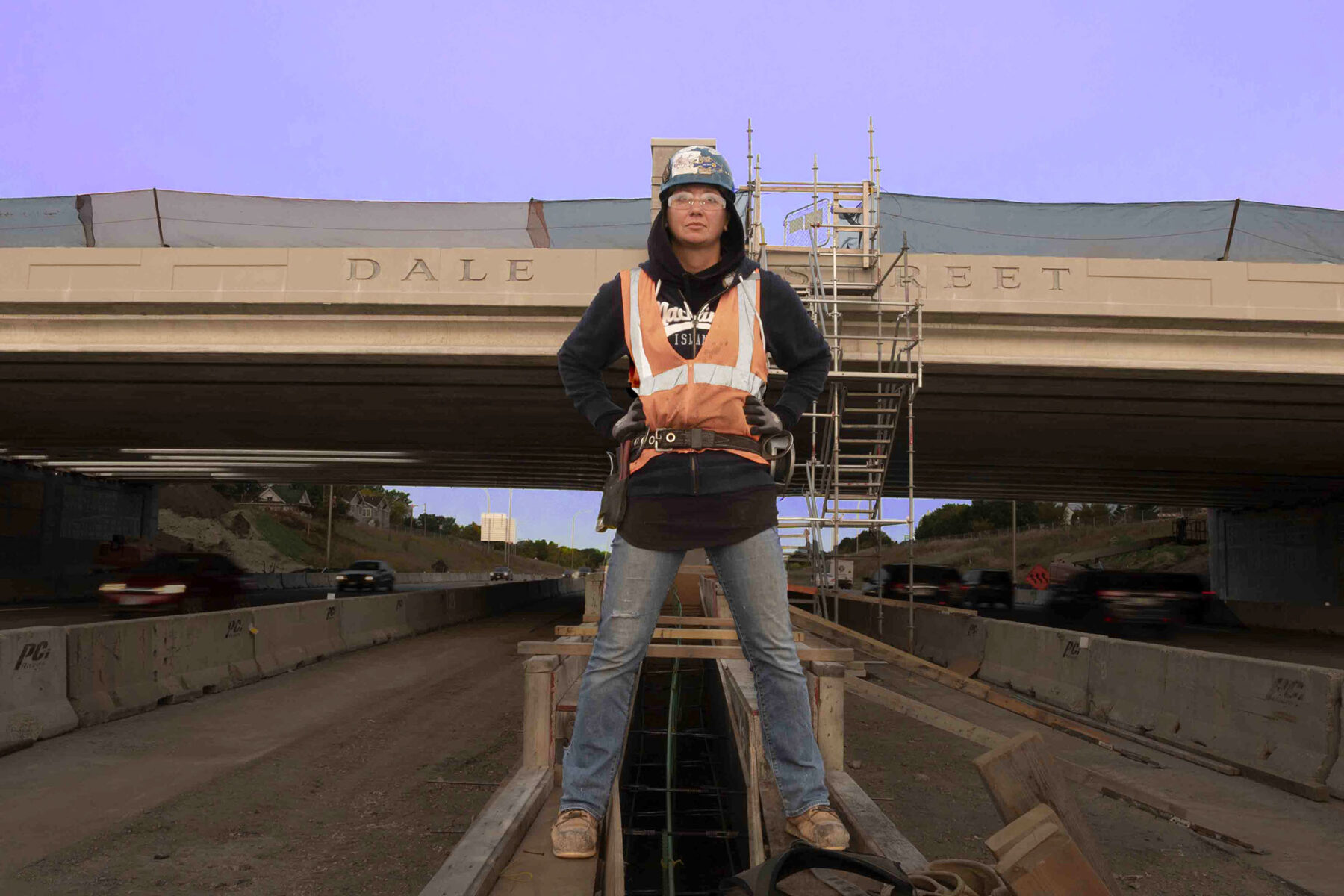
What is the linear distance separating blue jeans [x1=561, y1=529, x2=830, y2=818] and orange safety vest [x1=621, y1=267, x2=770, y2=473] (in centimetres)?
34

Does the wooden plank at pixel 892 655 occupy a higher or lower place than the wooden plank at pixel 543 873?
higher

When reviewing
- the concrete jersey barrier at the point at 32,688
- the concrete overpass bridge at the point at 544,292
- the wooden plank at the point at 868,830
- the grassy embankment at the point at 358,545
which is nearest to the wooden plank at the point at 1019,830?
the wooden plank at the point at 868,830

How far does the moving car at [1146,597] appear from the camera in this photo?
2200 cm

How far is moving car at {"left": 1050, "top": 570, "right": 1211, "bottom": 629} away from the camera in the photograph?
2200 centimetres

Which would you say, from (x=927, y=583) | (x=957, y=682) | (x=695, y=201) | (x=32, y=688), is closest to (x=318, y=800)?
(x=32, y=688)

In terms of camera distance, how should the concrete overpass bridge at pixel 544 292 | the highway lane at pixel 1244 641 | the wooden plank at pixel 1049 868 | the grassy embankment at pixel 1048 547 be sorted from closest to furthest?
the wooden plank at pixel 1049 868
the concrete overpass bridge at pixel 544 292
the highway lane at pixel 1244 641
the grassy embankment at pixel 1048 547

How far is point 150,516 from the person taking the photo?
1823 inches

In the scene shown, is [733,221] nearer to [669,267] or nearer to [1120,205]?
[669,267]

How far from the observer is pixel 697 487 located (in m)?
3.29

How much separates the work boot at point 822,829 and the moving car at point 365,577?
42097 mm

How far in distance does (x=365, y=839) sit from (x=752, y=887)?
3754mm

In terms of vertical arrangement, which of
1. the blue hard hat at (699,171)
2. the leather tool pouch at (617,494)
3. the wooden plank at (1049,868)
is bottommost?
the wooden plank at (1049,868)

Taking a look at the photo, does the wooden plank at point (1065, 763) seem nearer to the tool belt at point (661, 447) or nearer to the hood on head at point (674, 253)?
the tool belt at point (661, 447)

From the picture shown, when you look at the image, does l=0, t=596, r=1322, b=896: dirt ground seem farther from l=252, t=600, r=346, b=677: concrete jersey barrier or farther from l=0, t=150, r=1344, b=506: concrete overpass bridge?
l=0, t=150, r=1344, b=506: concrete overpass bridge
